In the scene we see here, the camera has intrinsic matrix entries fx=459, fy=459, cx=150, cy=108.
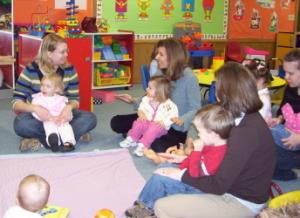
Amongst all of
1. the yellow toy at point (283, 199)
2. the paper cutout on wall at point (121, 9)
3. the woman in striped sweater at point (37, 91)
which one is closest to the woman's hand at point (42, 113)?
the woman in striped sweater at point (37, 91)

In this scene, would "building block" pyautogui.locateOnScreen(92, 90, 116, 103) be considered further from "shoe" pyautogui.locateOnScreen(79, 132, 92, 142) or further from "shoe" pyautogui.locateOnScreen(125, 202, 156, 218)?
"shoe" pyautogui.locateOnScreen(125, 202, 156, 218)

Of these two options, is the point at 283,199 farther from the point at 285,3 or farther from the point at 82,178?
the point at 285,3

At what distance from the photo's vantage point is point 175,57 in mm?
3627

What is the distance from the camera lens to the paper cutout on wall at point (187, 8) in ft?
24.6

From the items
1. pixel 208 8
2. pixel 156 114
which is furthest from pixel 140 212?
pixel 208 8

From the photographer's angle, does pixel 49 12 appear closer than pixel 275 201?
No

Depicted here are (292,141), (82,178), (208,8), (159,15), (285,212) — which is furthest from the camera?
(208,8)

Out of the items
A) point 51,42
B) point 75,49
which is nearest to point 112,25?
point 75,49

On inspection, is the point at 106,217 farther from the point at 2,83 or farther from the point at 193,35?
the point at 193,35

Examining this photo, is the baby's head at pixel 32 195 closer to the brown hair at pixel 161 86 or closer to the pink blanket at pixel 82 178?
the pink blanket at pixel 82 178

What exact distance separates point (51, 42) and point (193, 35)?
12.6 feet

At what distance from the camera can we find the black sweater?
6.51 ft

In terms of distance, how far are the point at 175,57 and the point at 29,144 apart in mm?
1379

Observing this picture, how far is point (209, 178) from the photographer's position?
206cm
